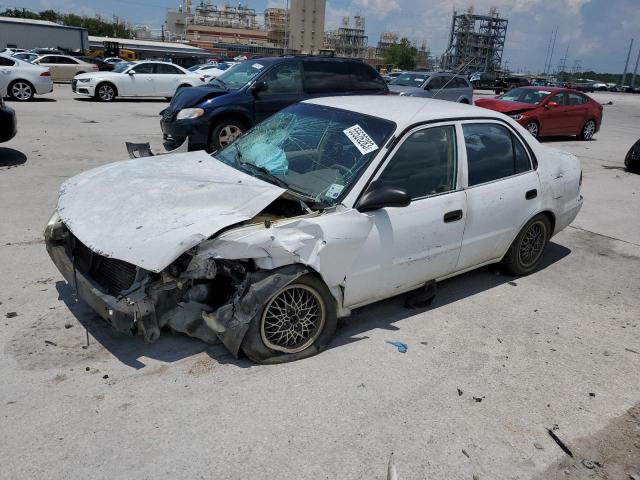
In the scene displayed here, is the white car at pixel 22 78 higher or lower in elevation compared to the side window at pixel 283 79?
lower

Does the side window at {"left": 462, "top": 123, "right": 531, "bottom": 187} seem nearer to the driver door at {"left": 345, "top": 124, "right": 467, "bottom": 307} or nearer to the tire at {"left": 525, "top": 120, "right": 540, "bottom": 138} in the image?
the driver door at {"left": 345, "top": 124, "right": 467, "bottom": 307}

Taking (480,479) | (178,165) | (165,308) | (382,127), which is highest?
(382,127)

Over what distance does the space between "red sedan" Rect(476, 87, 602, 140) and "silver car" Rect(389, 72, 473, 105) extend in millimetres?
1853

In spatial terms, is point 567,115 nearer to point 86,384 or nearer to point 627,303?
point 627,303

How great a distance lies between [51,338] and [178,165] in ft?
5.30

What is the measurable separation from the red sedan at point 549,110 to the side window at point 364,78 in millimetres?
5212

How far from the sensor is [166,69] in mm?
20000

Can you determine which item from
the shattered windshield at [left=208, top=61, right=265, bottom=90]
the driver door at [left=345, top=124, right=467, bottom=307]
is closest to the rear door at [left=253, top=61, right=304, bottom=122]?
the shattered windshield at [left=208, top=61, right=265, bottom=90]

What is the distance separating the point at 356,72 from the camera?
33.6 ft

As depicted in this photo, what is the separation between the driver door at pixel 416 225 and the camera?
366 cm

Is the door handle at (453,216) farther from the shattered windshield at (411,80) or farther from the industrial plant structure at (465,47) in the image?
the shattered windshield at (411,80)

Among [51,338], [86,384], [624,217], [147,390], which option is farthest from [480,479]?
[624,217]

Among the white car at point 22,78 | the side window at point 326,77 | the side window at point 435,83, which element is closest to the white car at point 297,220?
the side window at point 326,77

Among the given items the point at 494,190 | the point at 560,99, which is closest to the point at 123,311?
the point at 494,190
